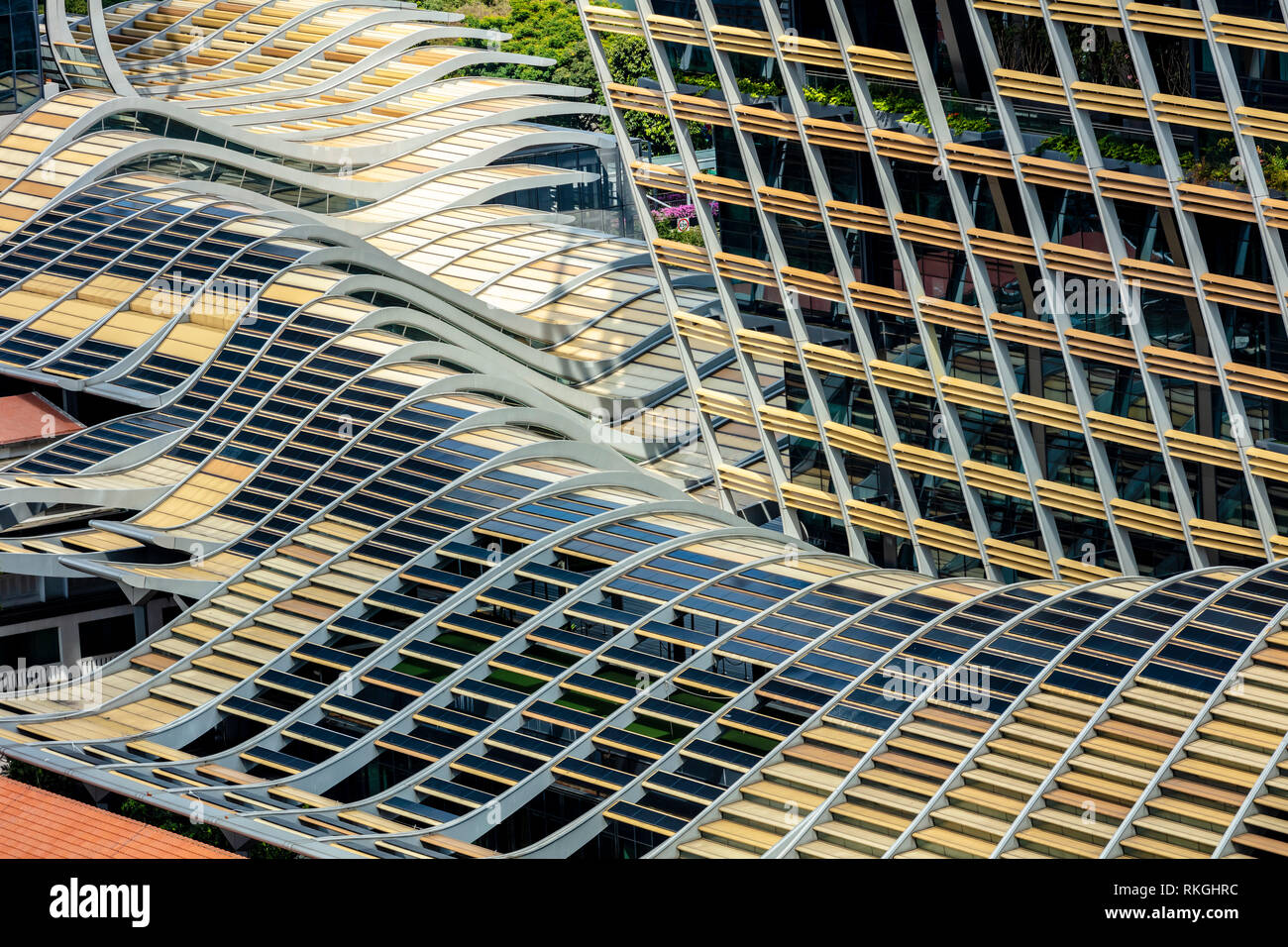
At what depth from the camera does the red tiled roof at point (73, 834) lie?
57.8 metres

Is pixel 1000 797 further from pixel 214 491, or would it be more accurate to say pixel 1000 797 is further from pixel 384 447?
pixel 214 491

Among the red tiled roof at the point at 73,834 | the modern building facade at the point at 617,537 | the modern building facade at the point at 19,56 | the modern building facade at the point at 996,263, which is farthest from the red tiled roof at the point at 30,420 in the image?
the modern building facade at the point at 996,263

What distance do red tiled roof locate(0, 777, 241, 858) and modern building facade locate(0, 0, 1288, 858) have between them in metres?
1.41

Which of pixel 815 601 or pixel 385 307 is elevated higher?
pixel 385 307

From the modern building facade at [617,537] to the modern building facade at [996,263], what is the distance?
253 mm

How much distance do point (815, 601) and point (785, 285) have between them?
54.7 feet

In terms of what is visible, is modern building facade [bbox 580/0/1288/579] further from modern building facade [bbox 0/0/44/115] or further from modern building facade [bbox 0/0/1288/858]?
modern building facade [bbox 0/0/44/115]

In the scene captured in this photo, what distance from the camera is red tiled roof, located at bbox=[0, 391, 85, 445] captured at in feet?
263

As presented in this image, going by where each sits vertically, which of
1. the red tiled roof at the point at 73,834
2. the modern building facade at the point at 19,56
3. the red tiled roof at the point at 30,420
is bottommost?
the red tiled roof at the point at 73,834

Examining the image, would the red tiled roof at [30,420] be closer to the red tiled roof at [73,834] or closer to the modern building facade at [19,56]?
the modern building facade at [19,56]

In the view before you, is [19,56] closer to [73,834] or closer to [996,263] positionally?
[73,834]

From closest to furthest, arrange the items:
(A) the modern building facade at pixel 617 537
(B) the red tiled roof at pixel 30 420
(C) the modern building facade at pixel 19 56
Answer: (A) the modern building facade at pixel 617 537
(B) the red tiled roof at pixel 30 420
(C) the modern building facade at pixel 19 56
